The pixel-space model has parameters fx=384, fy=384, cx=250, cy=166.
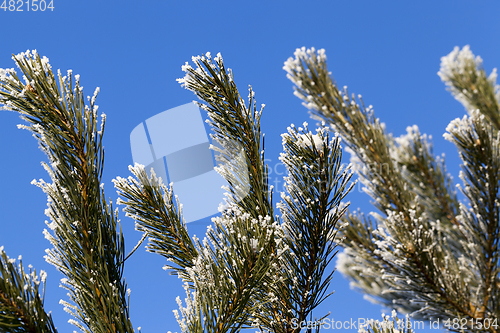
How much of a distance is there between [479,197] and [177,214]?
2.53m

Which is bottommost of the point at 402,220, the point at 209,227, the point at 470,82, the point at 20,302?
the point at 20,302

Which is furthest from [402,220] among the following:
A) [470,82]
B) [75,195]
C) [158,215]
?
[470,82]

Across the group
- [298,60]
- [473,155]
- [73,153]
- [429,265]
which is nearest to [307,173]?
[73,153]

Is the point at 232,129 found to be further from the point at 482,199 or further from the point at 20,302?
the point at 482,199

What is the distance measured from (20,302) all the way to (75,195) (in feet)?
1.24

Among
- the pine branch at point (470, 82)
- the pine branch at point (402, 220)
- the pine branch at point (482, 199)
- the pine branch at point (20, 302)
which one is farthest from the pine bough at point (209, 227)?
the pine branch at point (470, 82)

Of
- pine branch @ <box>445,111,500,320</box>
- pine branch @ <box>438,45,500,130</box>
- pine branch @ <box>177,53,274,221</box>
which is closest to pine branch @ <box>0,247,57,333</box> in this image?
pine branch @ <box>177,53,274,221</box>

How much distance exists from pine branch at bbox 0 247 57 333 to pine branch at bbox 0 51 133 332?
0.42ft

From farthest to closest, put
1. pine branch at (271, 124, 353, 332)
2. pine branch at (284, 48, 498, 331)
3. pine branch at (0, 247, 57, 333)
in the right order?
1. pine branch at (284, 48, 498, 331)
2. pine branch at (271, 124, 353, 332)
3. pine branch at (0, 247, 57, 333)

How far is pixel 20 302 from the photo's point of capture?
A: 1186 mm

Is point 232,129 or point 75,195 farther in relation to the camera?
Answer: point 232,129

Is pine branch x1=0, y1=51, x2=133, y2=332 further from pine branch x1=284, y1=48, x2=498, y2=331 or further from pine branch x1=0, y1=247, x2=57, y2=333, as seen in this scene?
pine branch x1=284, y1=48, x2=498, y2=331

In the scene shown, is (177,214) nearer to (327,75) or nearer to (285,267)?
(285,267)

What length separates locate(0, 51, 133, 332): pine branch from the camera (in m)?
1.35
